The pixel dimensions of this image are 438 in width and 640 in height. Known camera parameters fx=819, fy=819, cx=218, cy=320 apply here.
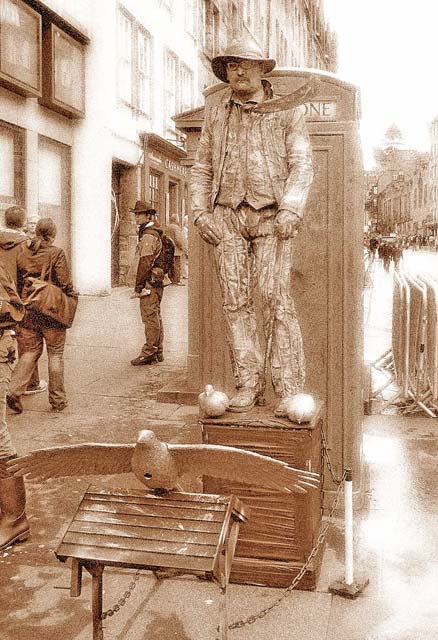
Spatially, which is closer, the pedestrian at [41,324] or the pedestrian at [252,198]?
the pedestrian at [252,198]

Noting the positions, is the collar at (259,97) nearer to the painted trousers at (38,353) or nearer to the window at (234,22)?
the painted trousers at (38,353)

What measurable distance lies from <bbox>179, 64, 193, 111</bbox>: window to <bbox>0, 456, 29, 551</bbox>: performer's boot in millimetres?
22838

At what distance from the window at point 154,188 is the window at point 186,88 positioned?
123 inches

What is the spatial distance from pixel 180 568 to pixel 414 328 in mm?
6060

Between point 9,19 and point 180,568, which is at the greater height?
point 9,19

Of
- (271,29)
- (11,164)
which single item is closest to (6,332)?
(11,164)

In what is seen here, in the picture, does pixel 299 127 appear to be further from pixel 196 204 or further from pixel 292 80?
pixel 292 80

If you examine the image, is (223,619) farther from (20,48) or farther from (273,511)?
(20,48)

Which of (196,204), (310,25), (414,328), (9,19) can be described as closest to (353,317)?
(196,204)

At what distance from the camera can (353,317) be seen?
17.6ft

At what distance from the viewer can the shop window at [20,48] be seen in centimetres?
1477

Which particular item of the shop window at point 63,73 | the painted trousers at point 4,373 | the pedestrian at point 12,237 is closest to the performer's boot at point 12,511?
the painted trousers at point 4,373

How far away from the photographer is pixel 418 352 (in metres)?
8.37

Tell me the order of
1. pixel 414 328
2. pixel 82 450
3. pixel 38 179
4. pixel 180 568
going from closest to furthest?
pixel 180 568 < pixel 82 450 < pixel 414 328 < pixel 38 179
